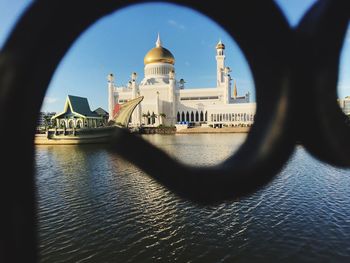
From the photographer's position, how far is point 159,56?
6469 centimetres

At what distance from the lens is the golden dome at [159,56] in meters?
64.8

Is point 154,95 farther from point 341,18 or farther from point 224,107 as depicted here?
point 341,18

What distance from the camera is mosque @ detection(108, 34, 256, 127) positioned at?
184ft

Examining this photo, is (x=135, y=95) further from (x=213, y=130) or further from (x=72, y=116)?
(x=72, y=116)

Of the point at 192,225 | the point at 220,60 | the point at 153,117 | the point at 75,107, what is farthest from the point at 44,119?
the point at 192,225

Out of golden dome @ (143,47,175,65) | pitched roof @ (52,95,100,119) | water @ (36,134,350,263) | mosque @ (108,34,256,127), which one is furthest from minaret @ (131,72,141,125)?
water @ (36,134,350,263)

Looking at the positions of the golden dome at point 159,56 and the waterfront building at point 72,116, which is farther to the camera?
the golden dome at point 159,56

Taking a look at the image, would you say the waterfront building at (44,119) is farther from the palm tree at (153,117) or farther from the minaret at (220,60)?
the minaret at (220,60)

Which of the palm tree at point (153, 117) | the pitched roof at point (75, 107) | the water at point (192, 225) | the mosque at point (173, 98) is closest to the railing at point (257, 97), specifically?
the water at point (192, 225)

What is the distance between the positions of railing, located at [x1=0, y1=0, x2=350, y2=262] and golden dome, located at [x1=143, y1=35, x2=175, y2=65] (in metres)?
65.3

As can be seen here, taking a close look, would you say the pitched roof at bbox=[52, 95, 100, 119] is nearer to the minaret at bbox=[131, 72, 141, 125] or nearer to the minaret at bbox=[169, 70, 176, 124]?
the minaret at bbox=[131, 72, 141, 125]

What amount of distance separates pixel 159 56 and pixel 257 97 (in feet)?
215

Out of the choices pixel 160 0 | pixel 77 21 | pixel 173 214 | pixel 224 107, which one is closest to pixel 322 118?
pixel 160 0

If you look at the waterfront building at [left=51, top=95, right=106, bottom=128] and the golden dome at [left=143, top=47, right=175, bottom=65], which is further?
the golden dome at [left=143, top=47, right=175, bottom=65]
